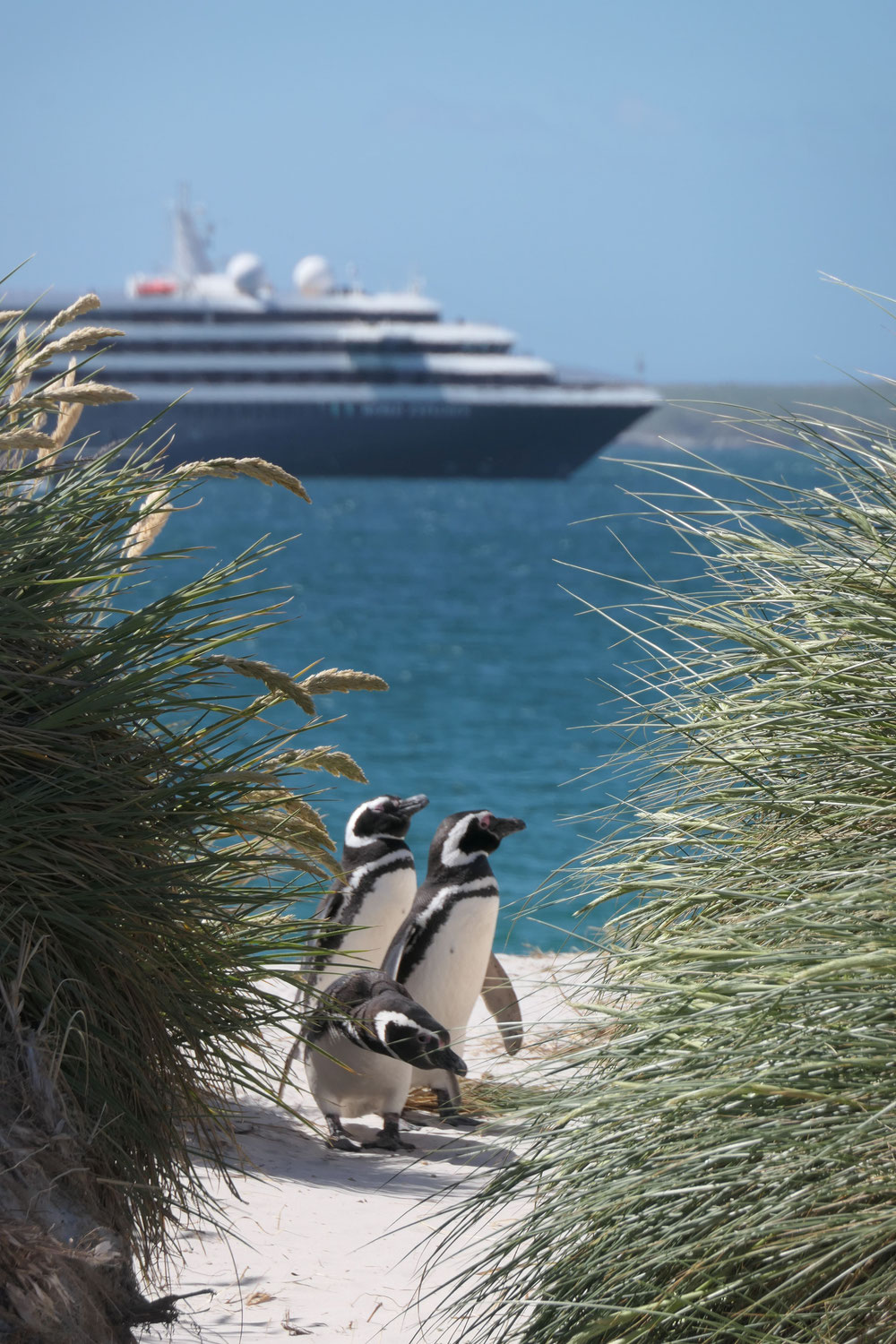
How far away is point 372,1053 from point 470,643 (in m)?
27.6

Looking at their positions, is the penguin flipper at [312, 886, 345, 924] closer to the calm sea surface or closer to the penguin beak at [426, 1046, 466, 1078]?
the calm sea surface

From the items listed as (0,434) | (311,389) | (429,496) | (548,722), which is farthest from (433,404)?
(0,434)

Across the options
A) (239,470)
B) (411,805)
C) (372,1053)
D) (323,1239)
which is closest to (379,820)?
(411,805)

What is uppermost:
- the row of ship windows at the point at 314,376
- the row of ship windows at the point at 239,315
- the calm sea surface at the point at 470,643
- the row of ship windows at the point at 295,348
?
the row of ship windows at the point at 239,315

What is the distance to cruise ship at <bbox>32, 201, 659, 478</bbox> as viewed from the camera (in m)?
61.7

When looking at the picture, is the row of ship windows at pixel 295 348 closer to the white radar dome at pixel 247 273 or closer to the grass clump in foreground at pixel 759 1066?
the white radar dome at pixel 247 273

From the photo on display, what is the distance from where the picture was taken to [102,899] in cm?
201

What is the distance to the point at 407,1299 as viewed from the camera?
252 centimetres

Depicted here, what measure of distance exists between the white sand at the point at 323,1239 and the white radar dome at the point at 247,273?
65.7 m

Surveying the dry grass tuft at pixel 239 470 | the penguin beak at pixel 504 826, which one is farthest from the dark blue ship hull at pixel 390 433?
the dry grass tuft at pixel 239 470

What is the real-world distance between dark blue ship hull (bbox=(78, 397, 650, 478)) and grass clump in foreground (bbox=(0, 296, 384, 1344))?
57.8 m

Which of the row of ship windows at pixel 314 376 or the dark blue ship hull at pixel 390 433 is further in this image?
the dark blue ship hull at pixel 390 433

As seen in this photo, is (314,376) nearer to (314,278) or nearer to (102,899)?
(314,278)

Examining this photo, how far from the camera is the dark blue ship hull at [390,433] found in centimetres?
6188
